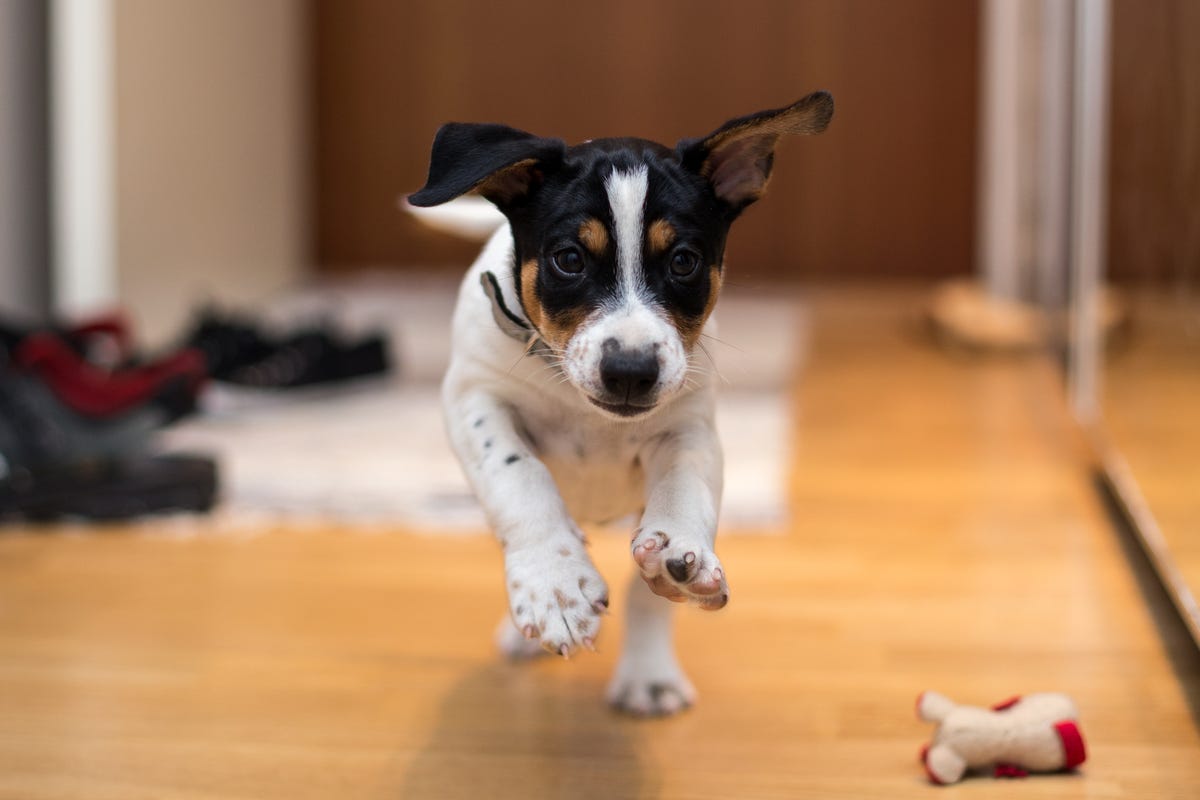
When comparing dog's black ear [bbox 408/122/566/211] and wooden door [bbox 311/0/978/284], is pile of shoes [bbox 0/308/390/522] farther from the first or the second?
wooden door [bbox 311/0/978/284]

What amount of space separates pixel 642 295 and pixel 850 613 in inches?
39.0

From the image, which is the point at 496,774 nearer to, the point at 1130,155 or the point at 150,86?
the point at 1130,155

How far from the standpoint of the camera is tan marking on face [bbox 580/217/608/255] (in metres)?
1.60

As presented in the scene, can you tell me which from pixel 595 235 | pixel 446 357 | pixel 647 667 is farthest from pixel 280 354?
pixel 595 235

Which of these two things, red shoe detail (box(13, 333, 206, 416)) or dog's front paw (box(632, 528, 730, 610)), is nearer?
dog's front paw (box(632, 528, 730, 610))

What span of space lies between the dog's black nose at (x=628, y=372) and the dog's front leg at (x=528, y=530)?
0.53 ft

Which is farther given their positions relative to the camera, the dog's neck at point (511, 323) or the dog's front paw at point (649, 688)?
the dog's front paw at point (649, 688)

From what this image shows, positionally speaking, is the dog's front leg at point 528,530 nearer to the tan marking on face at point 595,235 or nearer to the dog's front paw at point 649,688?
the tan marking on face at point 595,235

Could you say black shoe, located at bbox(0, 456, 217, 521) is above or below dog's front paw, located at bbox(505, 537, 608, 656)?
below

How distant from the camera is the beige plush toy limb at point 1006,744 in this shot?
1.73 metres

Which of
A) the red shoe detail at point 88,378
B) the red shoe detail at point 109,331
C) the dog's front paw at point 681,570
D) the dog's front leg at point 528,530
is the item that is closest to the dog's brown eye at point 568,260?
the dog's front leg at point 528,530

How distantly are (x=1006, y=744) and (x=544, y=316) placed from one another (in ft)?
2.57

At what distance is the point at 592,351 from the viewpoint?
155cm

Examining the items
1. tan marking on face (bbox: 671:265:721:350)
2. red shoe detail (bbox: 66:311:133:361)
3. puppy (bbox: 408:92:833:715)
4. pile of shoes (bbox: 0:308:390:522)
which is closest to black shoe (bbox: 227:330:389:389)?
pile of shoes (bbox: 0:308:390:522)
